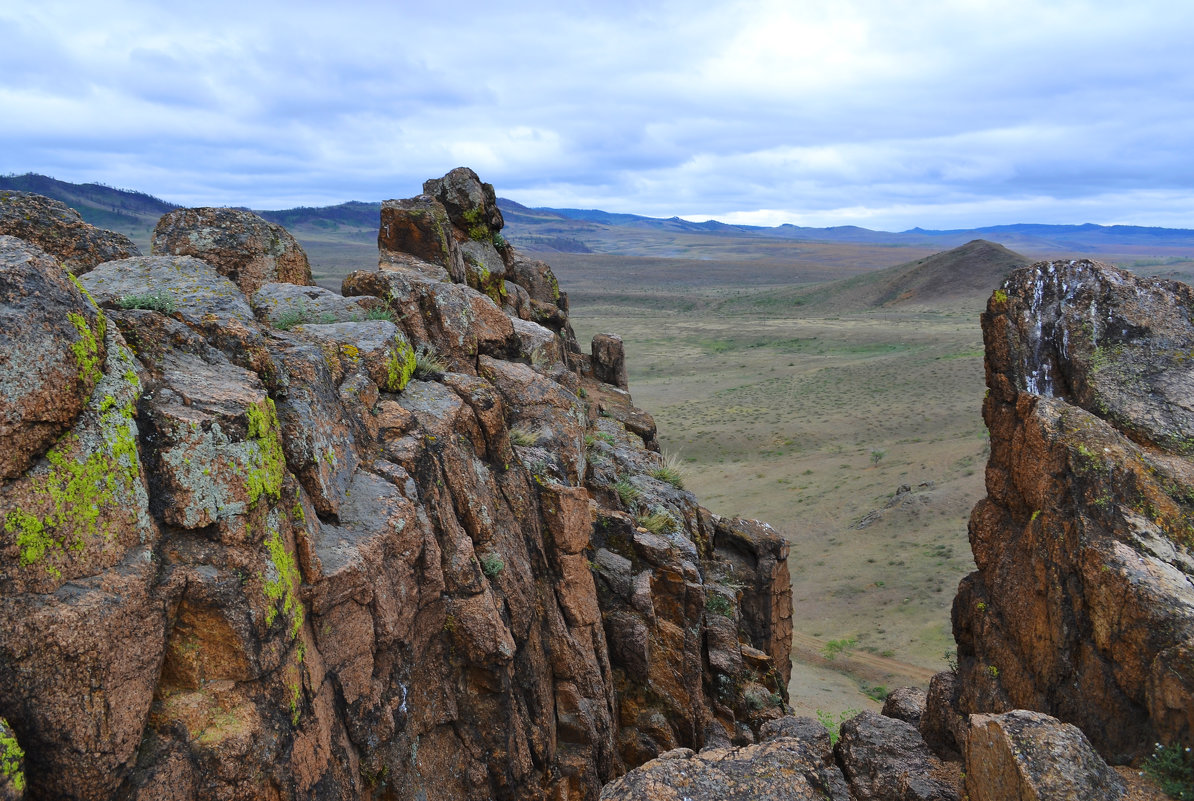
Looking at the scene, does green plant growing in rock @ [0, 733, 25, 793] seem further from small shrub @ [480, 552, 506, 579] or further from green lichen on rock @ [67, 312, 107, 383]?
small shrub @ [480, 552, 506, 579]

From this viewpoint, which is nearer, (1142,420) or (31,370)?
(31,370)

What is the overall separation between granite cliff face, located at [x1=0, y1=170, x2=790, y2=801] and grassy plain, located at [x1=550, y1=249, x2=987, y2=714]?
10026 millimetres

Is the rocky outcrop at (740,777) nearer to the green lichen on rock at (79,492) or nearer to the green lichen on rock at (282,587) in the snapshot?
the green lichen on rock at (282,587)

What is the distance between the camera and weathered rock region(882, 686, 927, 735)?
13930 mm

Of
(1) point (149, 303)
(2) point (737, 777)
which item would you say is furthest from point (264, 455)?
(2) point (737, 777)

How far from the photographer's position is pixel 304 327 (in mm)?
10430

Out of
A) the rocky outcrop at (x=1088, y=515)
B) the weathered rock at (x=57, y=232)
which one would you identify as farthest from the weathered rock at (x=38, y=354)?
the rocky outcrop at (x=1088, y=515)

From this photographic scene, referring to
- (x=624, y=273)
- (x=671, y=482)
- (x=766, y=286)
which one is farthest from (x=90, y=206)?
(x=671, y=482)

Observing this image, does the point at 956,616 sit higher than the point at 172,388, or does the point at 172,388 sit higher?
the point at 172,388

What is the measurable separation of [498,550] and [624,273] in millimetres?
184623

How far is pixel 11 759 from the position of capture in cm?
489

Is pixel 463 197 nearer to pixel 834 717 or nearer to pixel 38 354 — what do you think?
pixel 38 354

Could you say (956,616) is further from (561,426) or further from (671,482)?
(561,426)

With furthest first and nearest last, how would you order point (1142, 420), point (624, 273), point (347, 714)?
1. point (624, 273)
2. point (1142, 420)
3. point (347, 714)
